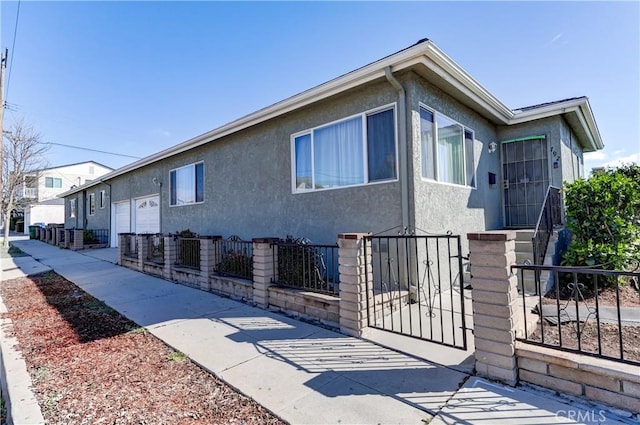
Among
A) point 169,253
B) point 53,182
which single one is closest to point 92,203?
point 169,253

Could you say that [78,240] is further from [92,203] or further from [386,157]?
Result: [386,157]

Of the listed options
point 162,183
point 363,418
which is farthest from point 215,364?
point 162,183

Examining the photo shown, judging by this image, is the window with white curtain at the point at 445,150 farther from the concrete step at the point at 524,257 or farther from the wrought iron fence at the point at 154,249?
the wrought iron fence at the point at 154,249

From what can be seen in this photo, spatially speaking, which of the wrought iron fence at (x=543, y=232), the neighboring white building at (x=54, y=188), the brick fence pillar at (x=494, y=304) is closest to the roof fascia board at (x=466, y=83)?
the wrought iron fence at (x=543, y=232)

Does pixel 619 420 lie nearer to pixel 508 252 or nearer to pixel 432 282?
pixel 508 252

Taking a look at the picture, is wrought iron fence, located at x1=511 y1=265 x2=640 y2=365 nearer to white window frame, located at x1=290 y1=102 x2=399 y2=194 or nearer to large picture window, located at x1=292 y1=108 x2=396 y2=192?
white window frame, located at x1=290 y1=102 x2=399 y2=194

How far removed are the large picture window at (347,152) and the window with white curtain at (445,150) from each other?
648 mm

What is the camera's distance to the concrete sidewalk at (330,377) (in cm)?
236

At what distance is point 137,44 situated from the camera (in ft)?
40.7

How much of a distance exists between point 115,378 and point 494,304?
3.78 metres

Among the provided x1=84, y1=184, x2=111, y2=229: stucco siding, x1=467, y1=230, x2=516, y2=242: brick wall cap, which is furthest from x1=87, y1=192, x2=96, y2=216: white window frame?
x1=467, y1=230, x2=516, y2=242: brick wall cap

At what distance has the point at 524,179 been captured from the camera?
820cm

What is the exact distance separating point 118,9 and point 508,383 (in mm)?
12944

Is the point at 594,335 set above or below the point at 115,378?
above
